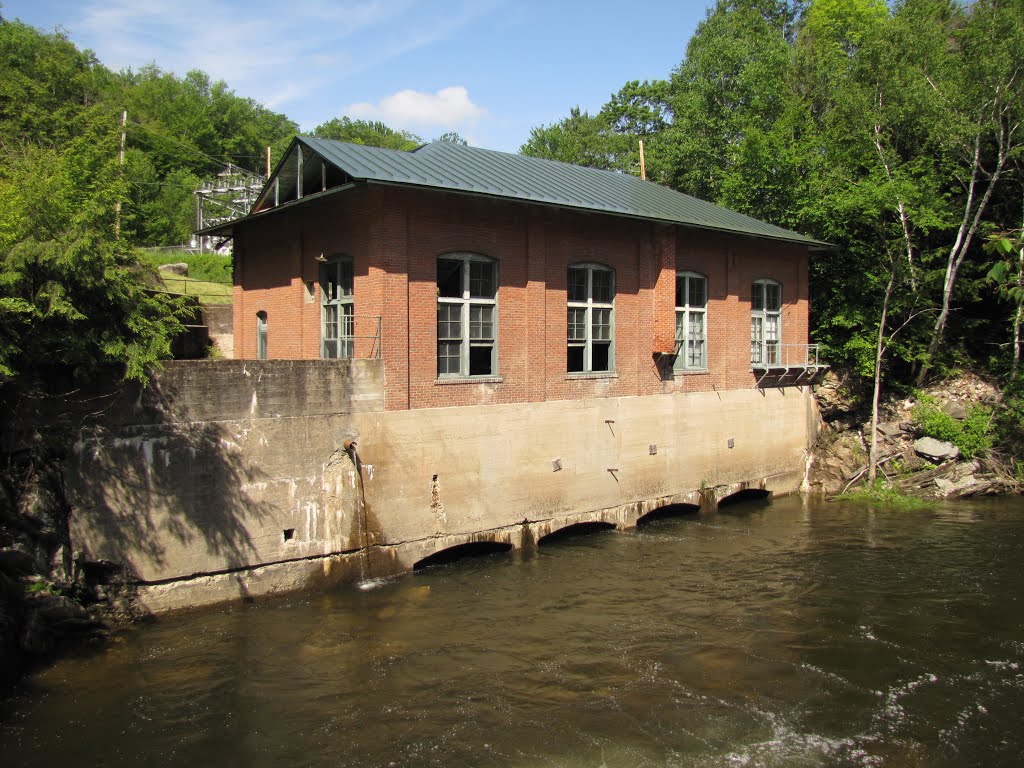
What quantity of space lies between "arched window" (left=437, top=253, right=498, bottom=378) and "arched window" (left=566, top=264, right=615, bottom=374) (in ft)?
6.74

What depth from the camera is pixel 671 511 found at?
1828 centimetres

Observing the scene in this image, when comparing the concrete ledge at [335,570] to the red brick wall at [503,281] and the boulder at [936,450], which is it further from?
the boulder at [936,450]

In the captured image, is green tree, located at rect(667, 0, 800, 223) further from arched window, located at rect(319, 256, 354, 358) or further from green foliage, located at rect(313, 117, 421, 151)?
green foliage, located at rect(313, 117, 421, 151)

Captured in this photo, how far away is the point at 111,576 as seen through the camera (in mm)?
10523

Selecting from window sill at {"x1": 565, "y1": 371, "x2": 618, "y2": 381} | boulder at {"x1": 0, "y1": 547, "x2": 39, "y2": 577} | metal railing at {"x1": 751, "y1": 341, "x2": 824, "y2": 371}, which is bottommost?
boulder at {"x1": 0, "y1": 547, "x2": 39, "y2": 577}

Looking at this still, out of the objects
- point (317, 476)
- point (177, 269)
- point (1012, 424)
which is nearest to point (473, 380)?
point (317, 476)

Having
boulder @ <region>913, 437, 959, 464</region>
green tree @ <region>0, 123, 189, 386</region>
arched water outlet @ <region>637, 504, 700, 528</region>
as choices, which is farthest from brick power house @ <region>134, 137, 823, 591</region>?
boulder @ <region>913, 437, 959, 464</region>

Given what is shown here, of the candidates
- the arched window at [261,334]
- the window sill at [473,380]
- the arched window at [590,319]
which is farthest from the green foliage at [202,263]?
the window sill at [473,380]

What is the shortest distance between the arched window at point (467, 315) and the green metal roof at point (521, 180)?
4.97 ft

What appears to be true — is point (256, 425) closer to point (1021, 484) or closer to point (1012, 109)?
point (1021, 484)

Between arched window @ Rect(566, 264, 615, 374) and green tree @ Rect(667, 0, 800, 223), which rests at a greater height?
green tree @ Rect(667, 0, 800, 223)

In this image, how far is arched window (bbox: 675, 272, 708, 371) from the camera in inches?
730

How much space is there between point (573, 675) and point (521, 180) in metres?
10.4

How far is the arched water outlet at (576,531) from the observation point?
50.7 feet
